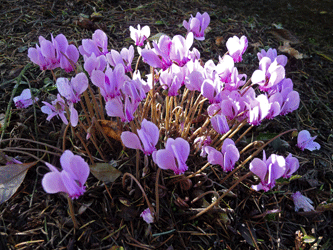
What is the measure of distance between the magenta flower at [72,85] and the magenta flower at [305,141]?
4.44ft

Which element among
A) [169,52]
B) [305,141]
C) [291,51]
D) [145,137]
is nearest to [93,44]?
[169,52]

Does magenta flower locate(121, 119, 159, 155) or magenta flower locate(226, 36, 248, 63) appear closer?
magenta flower locate(121, 119, 159, 155)

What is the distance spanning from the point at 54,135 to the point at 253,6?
2889mm

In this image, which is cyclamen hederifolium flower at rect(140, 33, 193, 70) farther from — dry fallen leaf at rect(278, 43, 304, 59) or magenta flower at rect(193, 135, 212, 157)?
dry fallen leaf at rect(278, 43, 304, 59)

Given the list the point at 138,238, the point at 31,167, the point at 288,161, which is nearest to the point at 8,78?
the point at 31,167

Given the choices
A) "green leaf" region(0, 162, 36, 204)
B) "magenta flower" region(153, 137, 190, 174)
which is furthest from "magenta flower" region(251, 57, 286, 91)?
A: "green leaf" region(0, 162, 36, 204)

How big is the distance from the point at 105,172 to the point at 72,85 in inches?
Answer: 18.2

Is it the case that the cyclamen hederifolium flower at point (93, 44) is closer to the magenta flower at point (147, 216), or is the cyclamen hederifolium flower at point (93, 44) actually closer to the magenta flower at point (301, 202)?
the magenta flower at point (147, 216)

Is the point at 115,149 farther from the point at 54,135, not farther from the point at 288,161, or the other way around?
the point at 288,161

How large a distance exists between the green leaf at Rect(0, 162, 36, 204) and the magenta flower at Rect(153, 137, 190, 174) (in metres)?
0.70

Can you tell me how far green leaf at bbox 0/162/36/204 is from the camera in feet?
4.29

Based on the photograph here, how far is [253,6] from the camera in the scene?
3.39m

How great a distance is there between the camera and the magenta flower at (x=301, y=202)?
1.56m

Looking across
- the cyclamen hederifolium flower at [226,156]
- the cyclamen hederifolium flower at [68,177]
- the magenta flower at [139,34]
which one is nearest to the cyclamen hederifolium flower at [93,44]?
the magenta flower at [139,34]
